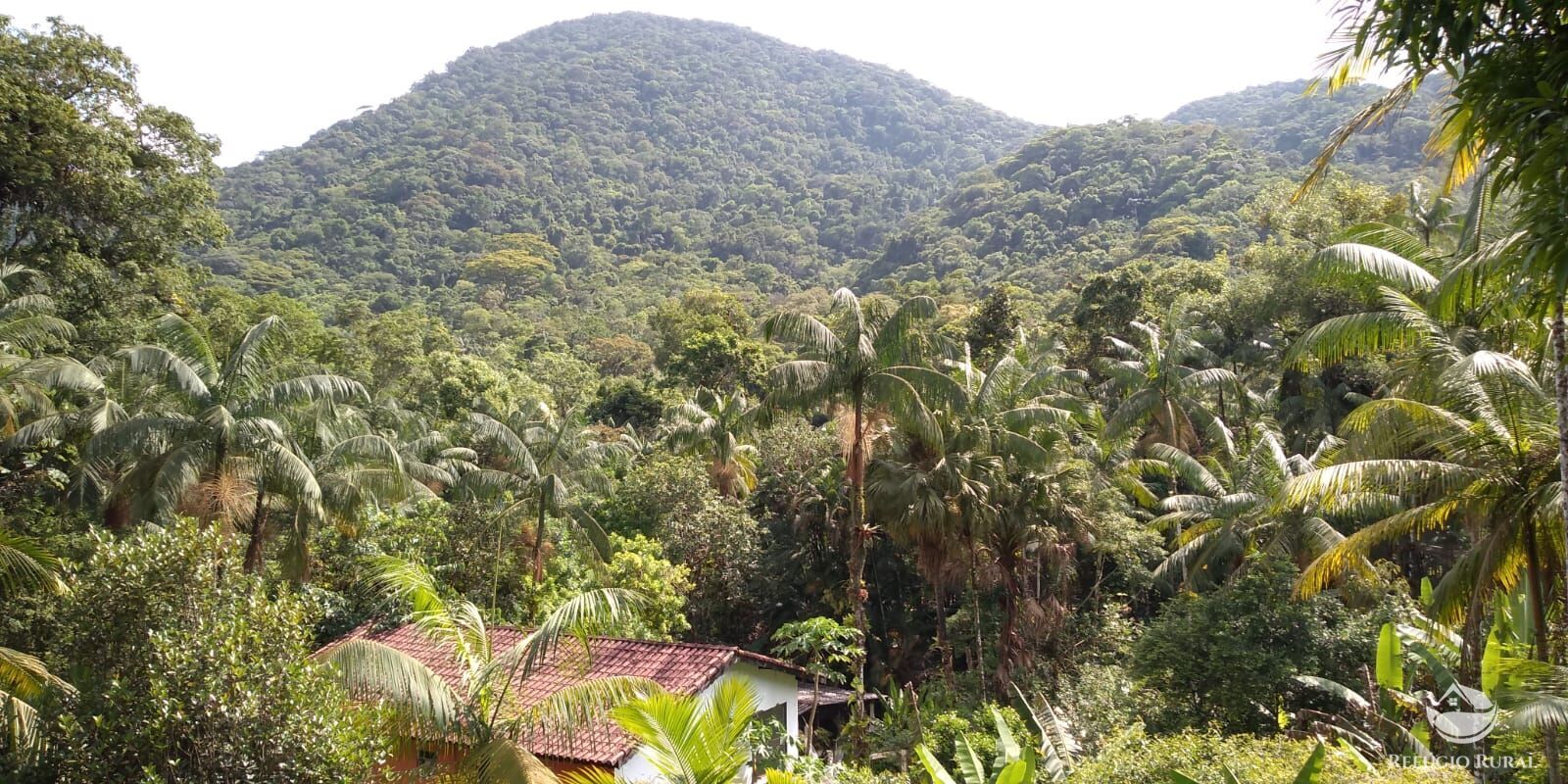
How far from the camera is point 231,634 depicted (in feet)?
24.2

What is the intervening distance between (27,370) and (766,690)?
1250 cm

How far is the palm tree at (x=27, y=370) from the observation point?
13.9 metres

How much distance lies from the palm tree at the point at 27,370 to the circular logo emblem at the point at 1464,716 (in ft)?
59.2

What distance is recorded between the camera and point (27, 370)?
1427cm

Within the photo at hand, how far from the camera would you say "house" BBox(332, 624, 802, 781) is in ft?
39.3

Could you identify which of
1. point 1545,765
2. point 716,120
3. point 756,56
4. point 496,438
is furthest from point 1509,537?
point 756,56

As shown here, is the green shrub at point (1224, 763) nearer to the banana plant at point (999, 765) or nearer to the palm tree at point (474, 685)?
the banana plant at point (999, 765)

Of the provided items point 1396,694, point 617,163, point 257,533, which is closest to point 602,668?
point 257,533

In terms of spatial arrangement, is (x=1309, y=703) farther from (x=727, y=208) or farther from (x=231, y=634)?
(x=727, y=208)

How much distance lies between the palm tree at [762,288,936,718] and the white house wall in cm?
141

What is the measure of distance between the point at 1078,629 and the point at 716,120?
5687 inches

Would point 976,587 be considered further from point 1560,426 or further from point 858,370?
point 1560,426

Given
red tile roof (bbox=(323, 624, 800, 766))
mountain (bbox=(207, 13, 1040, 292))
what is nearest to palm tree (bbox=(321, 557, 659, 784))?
red tile roof (bbox=(323, 624, 800, 766))

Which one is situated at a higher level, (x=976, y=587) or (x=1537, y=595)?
(x=1537, y=595)
